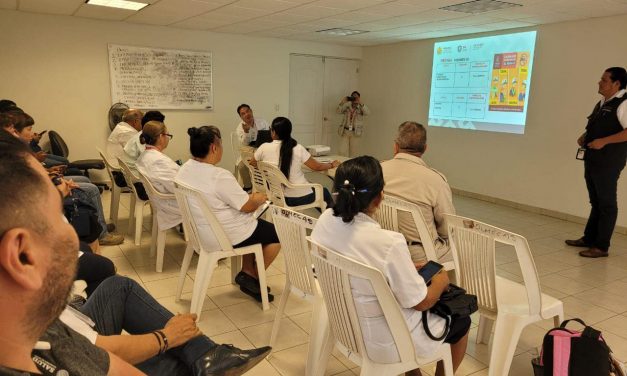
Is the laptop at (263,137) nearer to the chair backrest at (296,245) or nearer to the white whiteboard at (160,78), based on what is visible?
the white whiteboard at (160,78)

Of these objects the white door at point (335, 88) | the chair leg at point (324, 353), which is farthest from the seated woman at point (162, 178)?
the white door at point (335, 88)

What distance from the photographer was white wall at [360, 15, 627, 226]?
4832 mm

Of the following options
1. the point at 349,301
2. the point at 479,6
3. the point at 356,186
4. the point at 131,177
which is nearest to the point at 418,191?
the point at 356,186

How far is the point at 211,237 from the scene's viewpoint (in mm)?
2617

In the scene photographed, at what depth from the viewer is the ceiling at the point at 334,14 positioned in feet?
14.5

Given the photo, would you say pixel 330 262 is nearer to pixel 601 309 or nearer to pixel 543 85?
pixel 601 309

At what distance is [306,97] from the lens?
315 inches

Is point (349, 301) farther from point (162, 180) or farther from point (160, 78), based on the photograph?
point (160, 78)

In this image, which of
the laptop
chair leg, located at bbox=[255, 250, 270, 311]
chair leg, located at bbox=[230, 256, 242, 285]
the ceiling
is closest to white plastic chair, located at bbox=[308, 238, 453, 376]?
chair leg, located at bbox=[255, 250, 270, 311]

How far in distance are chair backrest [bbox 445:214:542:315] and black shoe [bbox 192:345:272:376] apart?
3.37ft

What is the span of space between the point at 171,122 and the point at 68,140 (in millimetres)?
1461

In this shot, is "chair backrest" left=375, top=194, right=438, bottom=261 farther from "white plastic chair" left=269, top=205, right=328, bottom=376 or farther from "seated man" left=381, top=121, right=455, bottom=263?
"white plastic chair" left=269, top=205, right=328, bottom=376

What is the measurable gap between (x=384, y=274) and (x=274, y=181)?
8.15 feet

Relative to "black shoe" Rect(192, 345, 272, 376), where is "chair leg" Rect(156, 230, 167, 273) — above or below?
below
